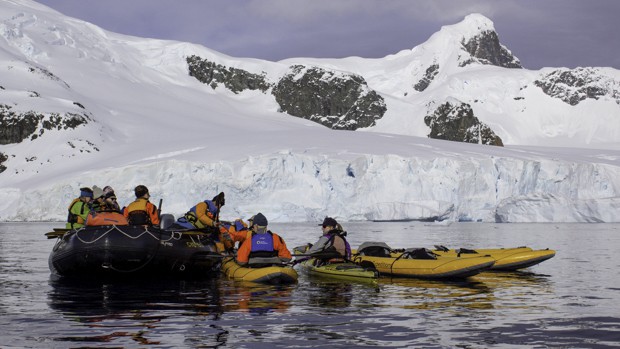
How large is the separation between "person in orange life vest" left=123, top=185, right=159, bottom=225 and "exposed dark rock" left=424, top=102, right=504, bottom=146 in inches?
4621

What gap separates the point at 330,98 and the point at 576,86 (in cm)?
5895

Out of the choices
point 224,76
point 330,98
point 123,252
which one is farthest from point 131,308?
point 330,98

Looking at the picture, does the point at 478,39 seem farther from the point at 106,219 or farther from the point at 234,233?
the point at 106,219

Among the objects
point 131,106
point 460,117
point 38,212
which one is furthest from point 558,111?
point 38,212

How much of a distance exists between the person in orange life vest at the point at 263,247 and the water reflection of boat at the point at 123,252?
1.45 m

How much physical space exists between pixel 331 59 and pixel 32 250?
154 meters

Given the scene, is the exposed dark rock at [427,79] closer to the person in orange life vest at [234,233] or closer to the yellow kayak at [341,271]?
the person in orange life vest at [234,233]

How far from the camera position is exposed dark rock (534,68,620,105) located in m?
161

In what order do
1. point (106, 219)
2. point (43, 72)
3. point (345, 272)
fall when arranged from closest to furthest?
1. point (106, 219)
2. point (345, 272)
3. point (43, 72)

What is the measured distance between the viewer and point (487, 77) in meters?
161

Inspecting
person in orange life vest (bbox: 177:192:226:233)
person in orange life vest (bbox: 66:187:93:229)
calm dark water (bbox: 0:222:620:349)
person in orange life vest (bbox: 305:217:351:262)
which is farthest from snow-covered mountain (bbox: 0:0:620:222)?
calm dark water (bbox: 0:222:620:349)

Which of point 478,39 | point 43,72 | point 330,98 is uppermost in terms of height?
point 478,39

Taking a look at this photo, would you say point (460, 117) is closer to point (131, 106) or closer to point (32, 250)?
point (131, 106)

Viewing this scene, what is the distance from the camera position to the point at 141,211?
44.7ft
